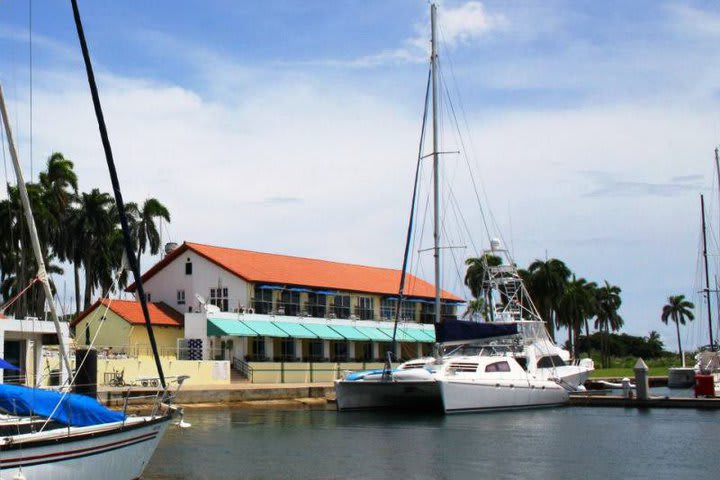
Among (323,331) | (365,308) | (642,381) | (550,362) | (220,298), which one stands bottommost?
(642,381)

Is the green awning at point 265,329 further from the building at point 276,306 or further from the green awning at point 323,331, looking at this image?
the green awning at point 323,331

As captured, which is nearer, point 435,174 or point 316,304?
point 435,174

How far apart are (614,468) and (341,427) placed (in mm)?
12454

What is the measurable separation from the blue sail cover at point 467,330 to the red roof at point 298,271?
52.3ft

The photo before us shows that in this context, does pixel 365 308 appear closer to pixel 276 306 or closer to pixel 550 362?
pixel 276 306

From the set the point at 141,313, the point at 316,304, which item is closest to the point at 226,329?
the point at 141,313

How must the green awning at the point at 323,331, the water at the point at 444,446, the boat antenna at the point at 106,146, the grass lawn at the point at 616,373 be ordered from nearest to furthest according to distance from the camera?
the boat antenna at the point at 106,146 → the water at the point at 444,446 → the green awning at the point at 323,331 → the grass lawn at the point at 616,373

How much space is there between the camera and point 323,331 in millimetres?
62812

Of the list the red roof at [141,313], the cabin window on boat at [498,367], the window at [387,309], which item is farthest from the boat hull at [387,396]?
the window at [387,309]

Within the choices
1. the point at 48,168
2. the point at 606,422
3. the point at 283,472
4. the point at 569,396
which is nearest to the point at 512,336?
the point at 569,396

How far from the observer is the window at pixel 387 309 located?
72000mm

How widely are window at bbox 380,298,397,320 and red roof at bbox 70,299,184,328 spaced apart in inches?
679

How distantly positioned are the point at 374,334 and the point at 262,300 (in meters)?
9.90

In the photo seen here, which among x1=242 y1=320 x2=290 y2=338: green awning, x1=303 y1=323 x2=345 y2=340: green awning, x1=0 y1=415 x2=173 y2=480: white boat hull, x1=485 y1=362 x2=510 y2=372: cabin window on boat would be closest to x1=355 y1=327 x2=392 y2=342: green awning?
x1=303 y1=323 x2=345 y2=340: green awning
